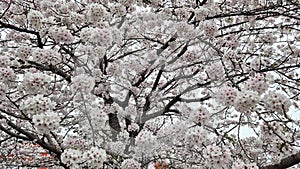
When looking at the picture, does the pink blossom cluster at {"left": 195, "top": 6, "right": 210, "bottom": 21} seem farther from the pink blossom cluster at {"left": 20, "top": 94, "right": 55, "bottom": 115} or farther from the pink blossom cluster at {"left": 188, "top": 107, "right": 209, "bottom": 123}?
the pink blossom cluster at {"left": 20, "top": 94, "right": 55, "bottom": 115}

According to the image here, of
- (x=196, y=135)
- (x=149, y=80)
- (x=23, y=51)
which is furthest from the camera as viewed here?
(x=149, y=80)

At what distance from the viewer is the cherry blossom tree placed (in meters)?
2.31

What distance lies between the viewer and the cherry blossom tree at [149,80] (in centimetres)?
231

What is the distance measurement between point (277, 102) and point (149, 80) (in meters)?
3.60

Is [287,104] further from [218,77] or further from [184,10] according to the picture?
[184,10]

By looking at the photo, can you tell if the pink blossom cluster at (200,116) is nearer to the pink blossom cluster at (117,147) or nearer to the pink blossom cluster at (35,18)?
the pink blossom cluster at (117,147)

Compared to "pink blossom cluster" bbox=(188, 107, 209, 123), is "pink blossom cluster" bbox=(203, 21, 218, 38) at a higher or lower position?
higher

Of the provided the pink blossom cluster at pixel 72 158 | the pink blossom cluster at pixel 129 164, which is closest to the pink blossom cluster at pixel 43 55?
the pink blossom cluster at pixel 72 158

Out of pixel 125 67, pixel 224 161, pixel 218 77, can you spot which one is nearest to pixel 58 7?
pixel 125 67

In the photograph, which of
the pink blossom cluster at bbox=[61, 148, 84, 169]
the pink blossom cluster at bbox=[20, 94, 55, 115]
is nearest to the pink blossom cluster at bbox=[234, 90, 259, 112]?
the pink blossom cluster at bbox=[61, 148, 84, 169]

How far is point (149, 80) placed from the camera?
5.67 meters

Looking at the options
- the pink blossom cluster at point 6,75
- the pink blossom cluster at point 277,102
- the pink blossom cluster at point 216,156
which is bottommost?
the pink blossom cluster at point 216,156

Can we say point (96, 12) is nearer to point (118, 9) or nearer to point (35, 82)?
point (118, 9)

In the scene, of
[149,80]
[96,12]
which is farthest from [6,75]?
[149,80]
